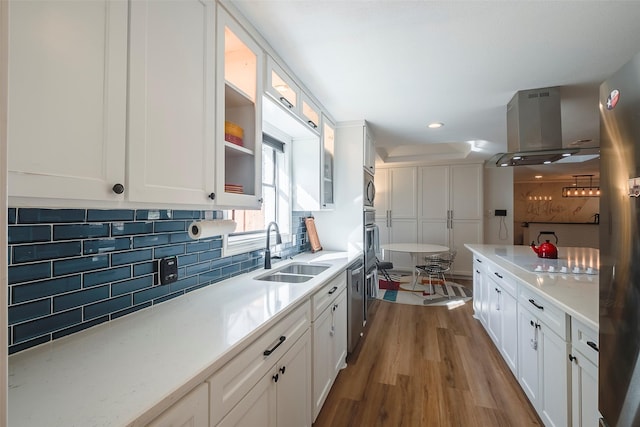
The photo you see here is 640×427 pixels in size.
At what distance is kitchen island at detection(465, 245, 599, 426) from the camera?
1310 millimetres

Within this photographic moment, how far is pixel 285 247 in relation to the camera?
269cm

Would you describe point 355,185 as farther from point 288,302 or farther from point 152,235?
point 152,235

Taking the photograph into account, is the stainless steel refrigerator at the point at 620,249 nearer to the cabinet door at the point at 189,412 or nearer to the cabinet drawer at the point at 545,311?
the cabinet drawer at the point at 545,311

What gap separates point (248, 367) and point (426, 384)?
71.4 inches

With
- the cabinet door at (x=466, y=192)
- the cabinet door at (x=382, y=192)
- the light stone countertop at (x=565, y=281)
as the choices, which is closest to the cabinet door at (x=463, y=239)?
the cabinet door at (x=466, y=192)

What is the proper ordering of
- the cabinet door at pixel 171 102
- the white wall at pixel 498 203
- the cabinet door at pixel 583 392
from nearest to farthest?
the cabinet door at pixel 171 102 < the cabinet door at pixel 583 392 < the white wall at pixel 498 203

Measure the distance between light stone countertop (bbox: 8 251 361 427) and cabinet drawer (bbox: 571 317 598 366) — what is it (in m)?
1.33

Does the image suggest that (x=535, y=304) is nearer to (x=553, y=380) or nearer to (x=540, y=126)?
(x=553, y=380)

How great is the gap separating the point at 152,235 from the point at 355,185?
2.23 metres

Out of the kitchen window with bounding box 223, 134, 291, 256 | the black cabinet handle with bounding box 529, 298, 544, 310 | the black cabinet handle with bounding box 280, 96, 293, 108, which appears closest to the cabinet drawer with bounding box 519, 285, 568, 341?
the black cabinet handle with bounding box 529, 298, 544, 310

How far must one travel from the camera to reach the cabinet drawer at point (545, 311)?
4.88ft

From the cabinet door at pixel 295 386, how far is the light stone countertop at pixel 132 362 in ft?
0.87

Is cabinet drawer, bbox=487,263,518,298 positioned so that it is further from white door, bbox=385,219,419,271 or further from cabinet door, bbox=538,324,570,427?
white door, bbox=385,219,419,271

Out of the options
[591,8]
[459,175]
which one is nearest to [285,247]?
[591,8]
